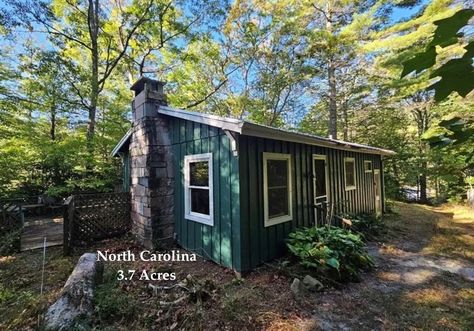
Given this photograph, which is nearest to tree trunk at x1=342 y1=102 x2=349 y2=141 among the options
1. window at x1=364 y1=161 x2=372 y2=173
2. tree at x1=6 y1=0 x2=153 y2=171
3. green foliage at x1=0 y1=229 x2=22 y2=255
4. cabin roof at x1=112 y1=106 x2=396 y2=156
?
window at x1=364 y1=161 x2=372 y2=173

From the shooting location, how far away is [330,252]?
4.38 meters

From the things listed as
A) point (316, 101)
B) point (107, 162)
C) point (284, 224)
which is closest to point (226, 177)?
point (284, 224)

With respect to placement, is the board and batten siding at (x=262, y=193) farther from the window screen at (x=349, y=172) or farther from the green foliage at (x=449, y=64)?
the green foliage at (x=449, y=64)

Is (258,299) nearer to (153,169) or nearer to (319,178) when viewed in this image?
(153,169)

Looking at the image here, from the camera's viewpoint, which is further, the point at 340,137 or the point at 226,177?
the point at 340,137

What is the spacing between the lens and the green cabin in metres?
4.46

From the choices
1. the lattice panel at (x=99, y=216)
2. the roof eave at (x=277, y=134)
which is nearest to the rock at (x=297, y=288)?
the roof eave at (x=277, y=134)

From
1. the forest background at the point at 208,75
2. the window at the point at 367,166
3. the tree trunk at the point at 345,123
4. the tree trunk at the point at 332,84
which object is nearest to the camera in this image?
the window at the point at 367,166

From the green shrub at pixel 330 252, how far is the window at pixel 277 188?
51 centimetres

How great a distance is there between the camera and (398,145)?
15461 mm

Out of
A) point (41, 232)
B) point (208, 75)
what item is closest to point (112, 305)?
point (41, 232)

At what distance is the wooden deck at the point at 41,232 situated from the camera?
20.9ft

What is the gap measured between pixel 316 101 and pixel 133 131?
471 inches

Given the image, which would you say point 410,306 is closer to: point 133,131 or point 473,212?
point 133,131
